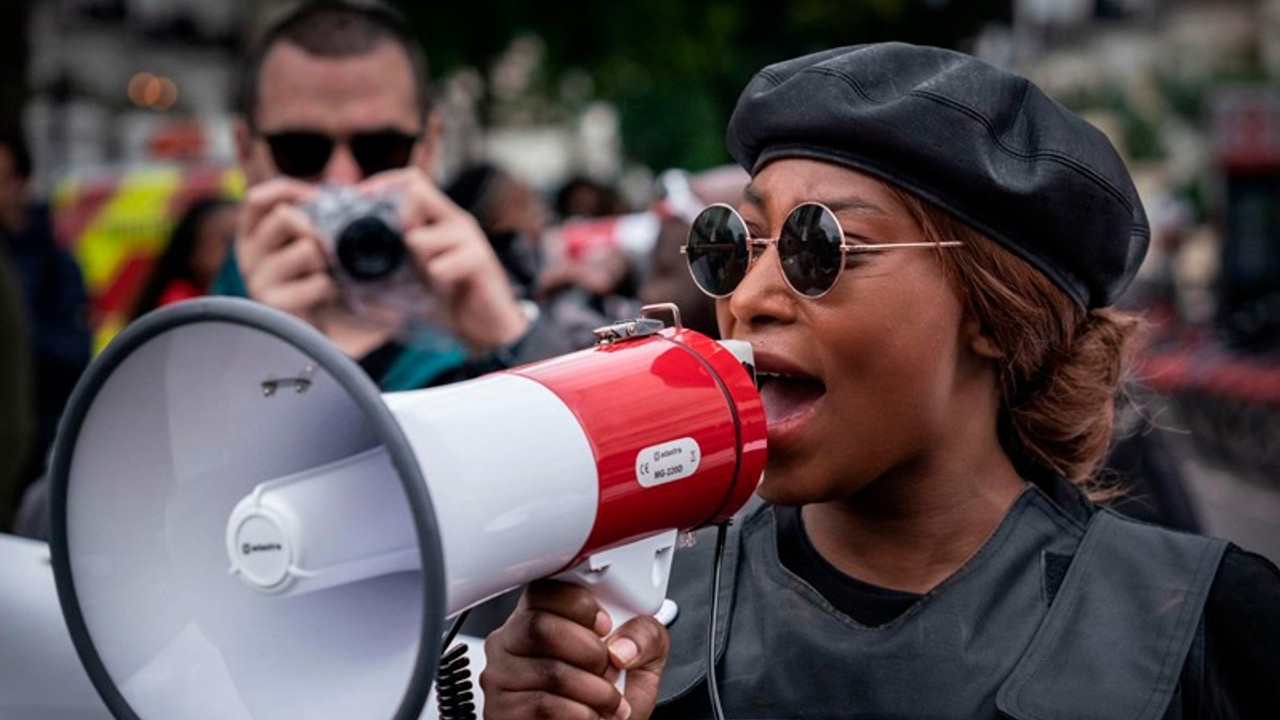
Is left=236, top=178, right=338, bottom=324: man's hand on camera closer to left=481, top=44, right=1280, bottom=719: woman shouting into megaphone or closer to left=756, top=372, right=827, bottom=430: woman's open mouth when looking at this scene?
left=481, top=44, right=1280, bottom=719: woman shouting into megaphone

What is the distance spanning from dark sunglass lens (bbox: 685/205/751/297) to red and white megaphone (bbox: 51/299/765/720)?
34cm

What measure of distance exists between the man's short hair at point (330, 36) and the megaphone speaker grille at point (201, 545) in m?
1.58

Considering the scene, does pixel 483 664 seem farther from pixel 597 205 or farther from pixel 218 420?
pixel 597 205

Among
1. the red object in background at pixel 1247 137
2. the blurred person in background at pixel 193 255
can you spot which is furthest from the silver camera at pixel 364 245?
the red object in background at pixel 1247 137

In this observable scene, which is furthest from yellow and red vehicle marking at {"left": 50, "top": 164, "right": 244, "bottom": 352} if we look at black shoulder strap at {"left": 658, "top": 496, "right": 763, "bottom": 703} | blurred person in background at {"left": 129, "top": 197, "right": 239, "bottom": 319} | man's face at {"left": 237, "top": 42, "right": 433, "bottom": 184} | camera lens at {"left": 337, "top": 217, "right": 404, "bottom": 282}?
black shoulder strap at {"left": 658, "top": 496, "right": 763, "bottom": 703}

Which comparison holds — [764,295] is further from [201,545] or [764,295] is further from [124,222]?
[124,222]

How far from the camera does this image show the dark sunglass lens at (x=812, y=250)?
1889mm

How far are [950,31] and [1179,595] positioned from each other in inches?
910

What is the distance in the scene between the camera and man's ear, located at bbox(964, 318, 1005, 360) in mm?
2008

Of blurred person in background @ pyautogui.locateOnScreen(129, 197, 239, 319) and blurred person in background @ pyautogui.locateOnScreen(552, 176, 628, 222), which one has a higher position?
blurred person in background @ pyautogui.locateOnScreen(129, 197, 239, 319)

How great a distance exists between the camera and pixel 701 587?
2121 mm

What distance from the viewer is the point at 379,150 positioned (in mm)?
3092

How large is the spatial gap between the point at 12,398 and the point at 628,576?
9.27ft

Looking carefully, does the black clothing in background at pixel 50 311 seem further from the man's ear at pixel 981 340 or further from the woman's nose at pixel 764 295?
the man's ear at pixel 981 340
